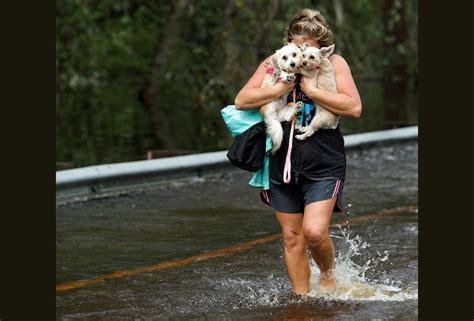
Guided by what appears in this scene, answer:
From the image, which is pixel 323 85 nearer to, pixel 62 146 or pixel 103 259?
pixel 103 259

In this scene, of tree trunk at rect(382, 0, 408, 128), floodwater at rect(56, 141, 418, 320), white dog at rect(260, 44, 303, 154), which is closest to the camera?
white dog at rect(260, 44, 303, 154)

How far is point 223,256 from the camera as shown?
9.01m

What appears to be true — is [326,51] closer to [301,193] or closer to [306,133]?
[306,133]

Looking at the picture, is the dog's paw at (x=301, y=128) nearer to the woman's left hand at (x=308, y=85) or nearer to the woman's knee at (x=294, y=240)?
the woman's left hand at (x=308, y=85)

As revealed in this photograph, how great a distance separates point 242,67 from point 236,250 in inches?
588

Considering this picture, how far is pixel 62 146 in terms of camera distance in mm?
18312

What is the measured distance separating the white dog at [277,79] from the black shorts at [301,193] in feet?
0.80

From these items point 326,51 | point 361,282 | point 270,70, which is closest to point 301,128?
point 270,70

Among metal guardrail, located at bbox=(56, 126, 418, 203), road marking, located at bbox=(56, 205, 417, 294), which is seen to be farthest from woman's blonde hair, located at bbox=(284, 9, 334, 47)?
metal guardrail, located at bbox=(56, 126, 418, 203)

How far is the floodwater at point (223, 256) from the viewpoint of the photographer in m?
7.21

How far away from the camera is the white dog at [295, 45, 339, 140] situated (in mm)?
6884

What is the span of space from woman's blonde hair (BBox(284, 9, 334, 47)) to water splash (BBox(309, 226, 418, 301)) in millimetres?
1550

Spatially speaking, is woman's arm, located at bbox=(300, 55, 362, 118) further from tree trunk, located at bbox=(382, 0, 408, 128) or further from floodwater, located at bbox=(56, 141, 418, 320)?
tree trunk, located at bbox=(382, 0, 408, 128)

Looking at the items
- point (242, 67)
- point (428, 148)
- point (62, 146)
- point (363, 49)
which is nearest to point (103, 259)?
point (428, 148)
